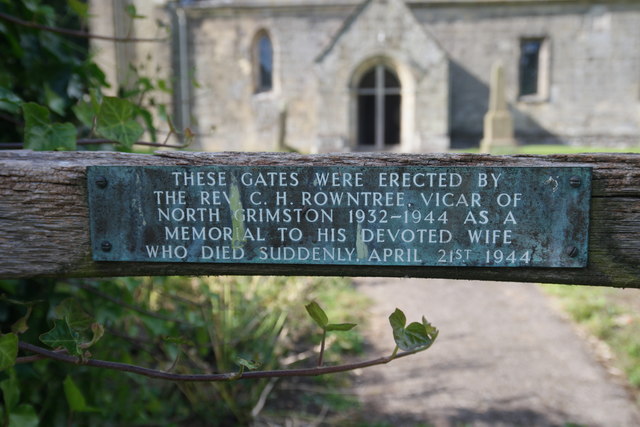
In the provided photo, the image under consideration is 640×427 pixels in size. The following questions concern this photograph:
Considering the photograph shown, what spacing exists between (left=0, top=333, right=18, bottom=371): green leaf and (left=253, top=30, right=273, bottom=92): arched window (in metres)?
17.7

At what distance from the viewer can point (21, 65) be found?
2494mm

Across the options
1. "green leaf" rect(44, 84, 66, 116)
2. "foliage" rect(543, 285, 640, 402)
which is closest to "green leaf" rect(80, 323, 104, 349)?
"green leaf" rect(44, 84, 66, 116)

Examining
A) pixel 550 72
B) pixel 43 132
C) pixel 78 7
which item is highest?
pixel 550 72

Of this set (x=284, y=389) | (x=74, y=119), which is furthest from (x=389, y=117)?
(x=74, y=119)

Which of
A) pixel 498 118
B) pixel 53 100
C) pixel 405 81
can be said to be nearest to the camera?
pixel 53 100

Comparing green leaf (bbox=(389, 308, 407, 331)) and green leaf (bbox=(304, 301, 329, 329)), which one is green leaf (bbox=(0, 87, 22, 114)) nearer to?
green leaf (bbox=(304, 301, 329, 329))

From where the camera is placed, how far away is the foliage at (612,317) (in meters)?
4.96

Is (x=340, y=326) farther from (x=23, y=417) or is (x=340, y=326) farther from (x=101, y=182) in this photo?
(x=23, y=417)

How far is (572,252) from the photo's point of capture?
1453 millimetres

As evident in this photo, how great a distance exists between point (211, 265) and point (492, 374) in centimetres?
370

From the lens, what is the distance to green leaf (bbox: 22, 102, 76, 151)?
1.72 m

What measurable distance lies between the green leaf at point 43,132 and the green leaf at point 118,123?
0.09 metres

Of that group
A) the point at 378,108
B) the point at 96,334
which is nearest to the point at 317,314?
the point at 96,334

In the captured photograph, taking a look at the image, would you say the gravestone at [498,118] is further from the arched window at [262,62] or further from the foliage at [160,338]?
the foliage at [160,338]
